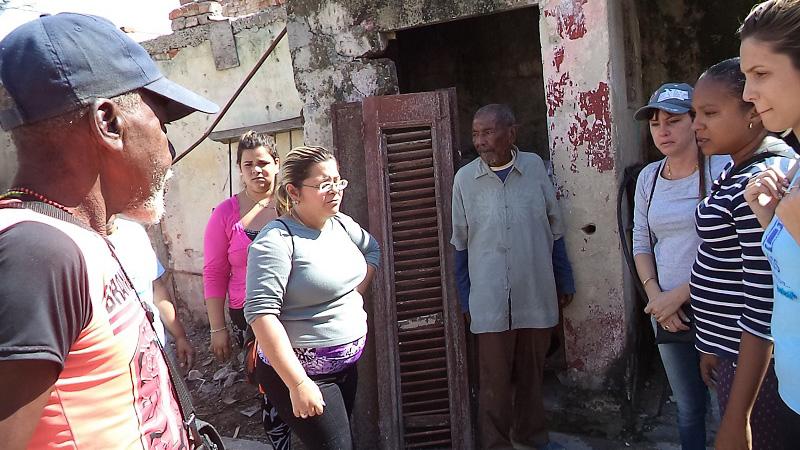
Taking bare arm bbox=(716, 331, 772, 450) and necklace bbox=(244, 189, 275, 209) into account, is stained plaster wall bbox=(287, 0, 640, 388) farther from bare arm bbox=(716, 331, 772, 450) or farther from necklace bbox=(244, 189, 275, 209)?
bare arm bbox=(716, 331, 772, 450)

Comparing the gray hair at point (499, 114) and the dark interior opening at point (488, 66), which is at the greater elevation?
the dark interior opening at point (488, 66)

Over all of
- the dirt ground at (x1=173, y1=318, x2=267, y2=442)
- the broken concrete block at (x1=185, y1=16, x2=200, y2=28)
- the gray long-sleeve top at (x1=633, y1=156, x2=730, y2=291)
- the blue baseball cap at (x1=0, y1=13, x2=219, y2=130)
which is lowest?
the dirt ground at (x1=173, y1=318, x2=267, y2=442)

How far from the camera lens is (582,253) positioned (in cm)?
363

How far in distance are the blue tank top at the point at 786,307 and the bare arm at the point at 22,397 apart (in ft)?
5.16

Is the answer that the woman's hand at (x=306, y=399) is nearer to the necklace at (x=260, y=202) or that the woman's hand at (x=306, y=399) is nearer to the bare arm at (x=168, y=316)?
the bare arm at (x=168, y=316)

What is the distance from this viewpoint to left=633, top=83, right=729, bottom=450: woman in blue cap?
8.64ft

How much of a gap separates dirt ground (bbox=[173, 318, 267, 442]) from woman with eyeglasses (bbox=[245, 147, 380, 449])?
1.94 m

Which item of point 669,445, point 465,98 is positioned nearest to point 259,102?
point 465,98

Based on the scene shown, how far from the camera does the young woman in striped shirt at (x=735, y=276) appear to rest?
1694 millimetres

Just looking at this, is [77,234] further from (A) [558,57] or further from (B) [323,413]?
(A) [558,57]

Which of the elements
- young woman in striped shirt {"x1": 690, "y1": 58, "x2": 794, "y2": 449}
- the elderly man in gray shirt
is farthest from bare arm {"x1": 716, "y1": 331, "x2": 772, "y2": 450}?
the elderly man in gray shirt

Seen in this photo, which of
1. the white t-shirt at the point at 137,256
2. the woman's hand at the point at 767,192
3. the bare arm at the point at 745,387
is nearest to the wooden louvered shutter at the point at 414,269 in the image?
the white t-shirt at the point at 137,256

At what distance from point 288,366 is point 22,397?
49.1 inches

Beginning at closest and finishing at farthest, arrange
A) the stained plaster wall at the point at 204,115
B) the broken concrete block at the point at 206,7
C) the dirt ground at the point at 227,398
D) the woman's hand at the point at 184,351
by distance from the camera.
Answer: the woman's hand at the point at 184,351 < the dirt ground at the point at 227,398 < the stained plaster wall at the point at 204,115 < the broken concrete block at the point at 206,7
